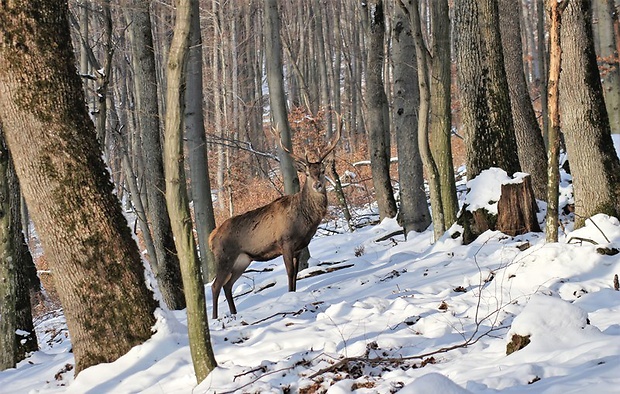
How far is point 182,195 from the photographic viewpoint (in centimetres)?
473

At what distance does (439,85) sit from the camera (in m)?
9.41

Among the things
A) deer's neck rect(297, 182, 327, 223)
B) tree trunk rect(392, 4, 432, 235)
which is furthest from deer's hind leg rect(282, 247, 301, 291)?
tree trunk rect(392, 4, 432, 235)

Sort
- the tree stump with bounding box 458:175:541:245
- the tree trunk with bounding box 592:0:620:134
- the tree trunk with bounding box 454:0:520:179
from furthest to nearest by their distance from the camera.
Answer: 1. the tree trunk with bounding box 592:0:620:134
2. the tree trunk with bounding box 454:0:520:179
3. the tree stump with bounding box 458:175:541:245

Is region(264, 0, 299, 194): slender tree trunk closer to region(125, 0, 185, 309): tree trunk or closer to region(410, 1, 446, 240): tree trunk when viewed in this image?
region(125, 0, 185, 309): tree trunk

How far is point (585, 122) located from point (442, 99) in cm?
226

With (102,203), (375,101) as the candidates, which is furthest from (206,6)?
(102,203)

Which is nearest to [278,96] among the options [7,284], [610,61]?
[7,284]

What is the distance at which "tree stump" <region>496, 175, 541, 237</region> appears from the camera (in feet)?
28.7

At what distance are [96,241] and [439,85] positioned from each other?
18.2ft

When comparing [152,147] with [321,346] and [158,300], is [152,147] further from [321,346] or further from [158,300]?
[321,346]

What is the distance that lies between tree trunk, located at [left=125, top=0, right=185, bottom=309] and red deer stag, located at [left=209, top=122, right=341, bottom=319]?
3.30 ft

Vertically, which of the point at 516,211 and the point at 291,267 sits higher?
the point at 516,211

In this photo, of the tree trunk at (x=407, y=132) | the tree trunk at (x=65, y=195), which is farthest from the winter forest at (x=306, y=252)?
the tree trunk at (x=407, y=132)

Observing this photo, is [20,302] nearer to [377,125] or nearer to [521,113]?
[521,113]
